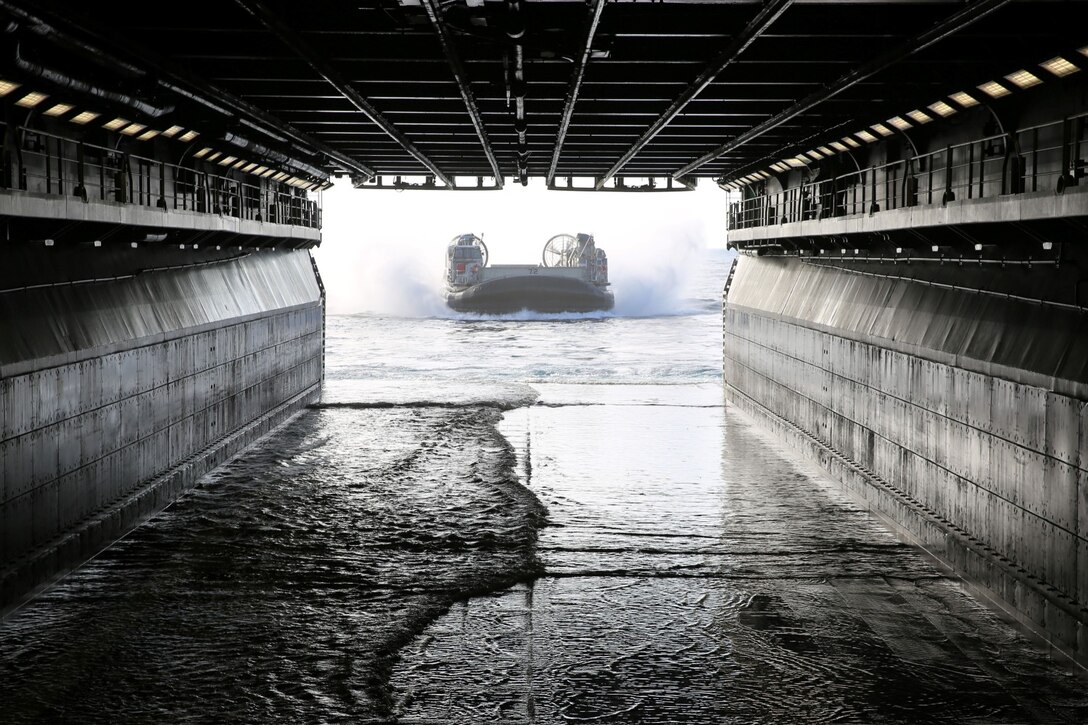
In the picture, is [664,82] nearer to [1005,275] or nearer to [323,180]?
[1005,275]

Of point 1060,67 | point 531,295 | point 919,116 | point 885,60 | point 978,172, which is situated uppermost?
point 885,60

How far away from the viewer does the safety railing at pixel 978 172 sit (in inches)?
508

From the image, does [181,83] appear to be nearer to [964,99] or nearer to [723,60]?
[723,60]

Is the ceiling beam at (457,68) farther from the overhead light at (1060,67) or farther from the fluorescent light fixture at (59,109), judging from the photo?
the overhead light at (1060,67)

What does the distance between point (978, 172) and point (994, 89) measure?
1453mm

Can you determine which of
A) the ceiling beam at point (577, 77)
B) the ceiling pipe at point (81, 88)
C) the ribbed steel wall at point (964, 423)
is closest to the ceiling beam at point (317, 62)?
the ceiling pipe at point (81, 88)

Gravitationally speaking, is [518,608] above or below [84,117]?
below

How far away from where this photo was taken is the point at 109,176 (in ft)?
60.8

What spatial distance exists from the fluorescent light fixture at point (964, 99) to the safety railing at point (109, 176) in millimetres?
11381

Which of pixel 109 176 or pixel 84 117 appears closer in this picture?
pixel 84 117

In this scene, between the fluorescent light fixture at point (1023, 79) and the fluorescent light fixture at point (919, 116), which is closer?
the fluorescent light fixture at point (1023, 79)

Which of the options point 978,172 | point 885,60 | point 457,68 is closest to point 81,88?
point 457,68

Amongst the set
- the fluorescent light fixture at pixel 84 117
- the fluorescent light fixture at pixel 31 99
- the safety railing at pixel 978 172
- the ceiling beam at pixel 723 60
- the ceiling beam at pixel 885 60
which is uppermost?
the ceiling beam at pixel 723 60

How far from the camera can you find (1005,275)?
562 inches
